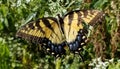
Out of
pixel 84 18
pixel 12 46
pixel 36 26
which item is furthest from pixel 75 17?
pixel 12 46

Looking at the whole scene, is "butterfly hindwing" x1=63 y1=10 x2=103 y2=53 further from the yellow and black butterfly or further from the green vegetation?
the green vegetation

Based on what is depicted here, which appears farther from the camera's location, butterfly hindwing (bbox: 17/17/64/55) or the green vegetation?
the green vegetation

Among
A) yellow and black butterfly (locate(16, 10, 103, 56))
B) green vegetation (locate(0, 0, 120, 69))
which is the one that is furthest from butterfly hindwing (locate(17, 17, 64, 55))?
green vegetation (locate(0, 0, 120, 69))

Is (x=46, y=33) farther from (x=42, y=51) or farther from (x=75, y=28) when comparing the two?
(x=42, y=51)

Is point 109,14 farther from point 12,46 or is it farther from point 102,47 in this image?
point 12,46
